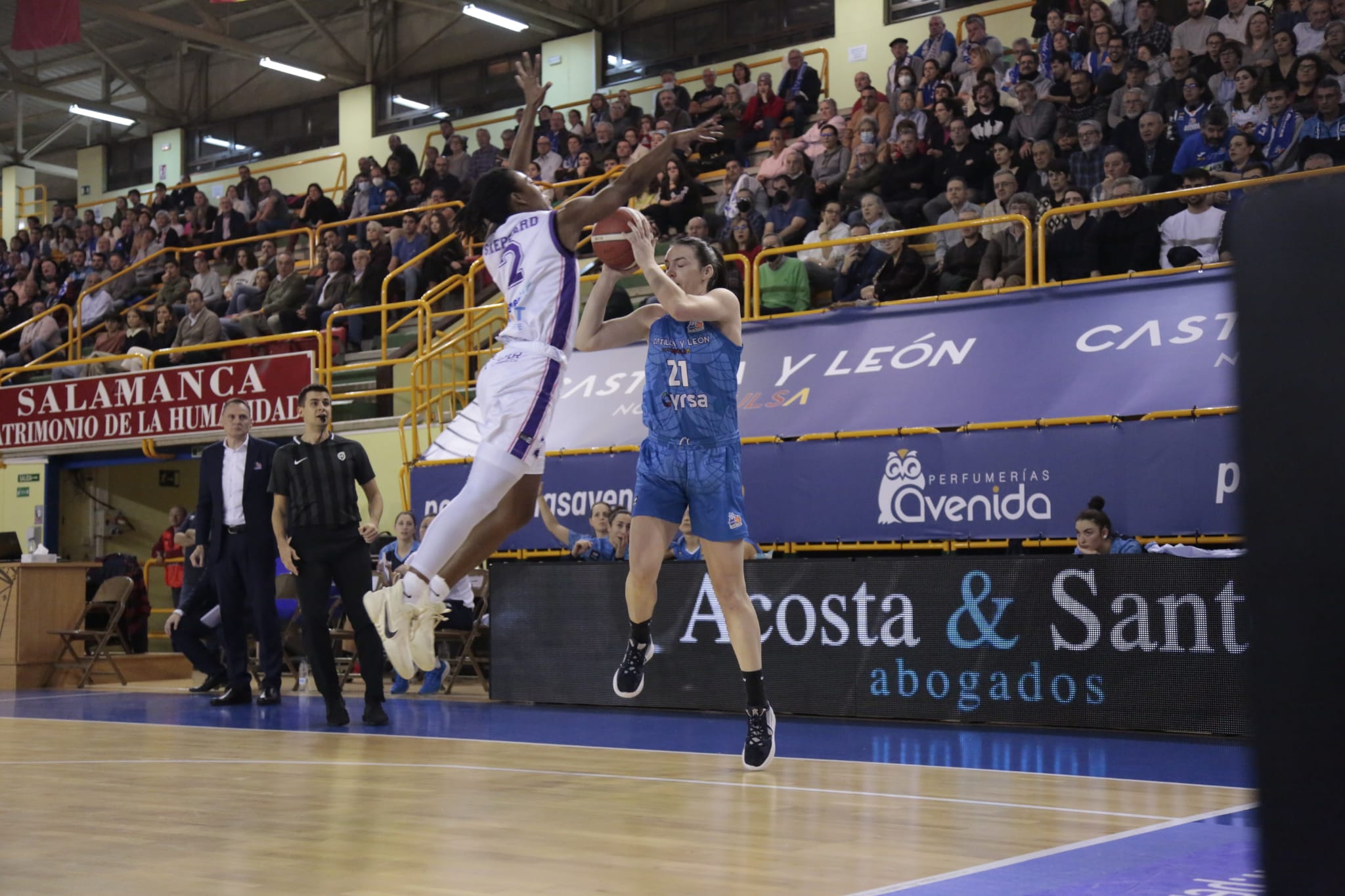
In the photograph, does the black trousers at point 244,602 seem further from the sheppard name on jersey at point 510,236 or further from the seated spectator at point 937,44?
the seated spectator at point 937,44

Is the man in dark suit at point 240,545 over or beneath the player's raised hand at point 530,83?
beneath

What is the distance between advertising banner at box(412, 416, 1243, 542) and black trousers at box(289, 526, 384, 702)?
347 cm

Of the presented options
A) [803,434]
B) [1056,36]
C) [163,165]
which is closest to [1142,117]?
[1056,36]

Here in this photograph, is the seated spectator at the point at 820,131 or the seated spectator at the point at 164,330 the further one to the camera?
the seated spectator at the point at 164,330

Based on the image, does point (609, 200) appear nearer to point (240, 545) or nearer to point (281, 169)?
point (240, 545)

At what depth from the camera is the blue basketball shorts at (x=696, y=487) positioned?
19.6ft

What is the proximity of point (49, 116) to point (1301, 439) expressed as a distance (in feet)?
103

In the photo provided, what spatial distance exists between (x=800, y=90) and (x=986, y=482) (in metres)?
8.36

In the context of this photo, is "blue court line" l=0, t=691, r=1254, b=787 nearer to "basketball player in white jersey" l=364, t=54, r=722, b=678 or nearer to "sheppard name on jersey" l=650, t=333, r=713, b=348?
"sheppard name on jersey" l=650, t=333, r=713, b=348

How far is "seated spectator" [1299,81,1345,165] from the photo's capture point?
10859 millimetres

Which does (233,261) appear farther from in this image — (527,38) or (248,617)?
(248,617)

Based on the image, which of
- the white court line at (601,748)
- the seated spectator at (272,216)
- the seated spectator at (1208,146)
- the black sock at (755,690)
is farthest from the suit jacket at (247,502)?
the seated spectator at (272,216)

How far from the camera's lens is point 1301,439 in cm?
96

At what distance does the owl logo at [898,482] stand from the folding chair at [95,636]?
726 centimetres
